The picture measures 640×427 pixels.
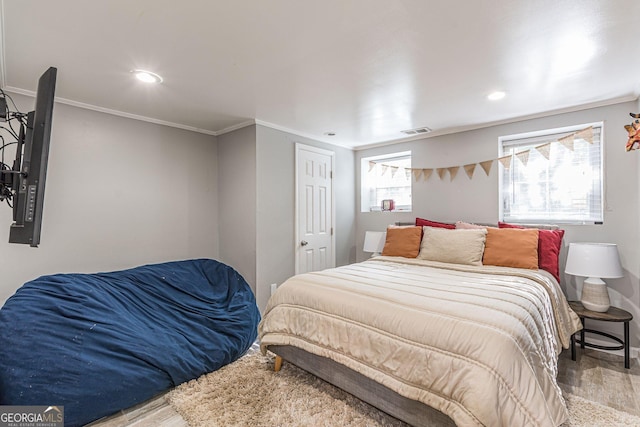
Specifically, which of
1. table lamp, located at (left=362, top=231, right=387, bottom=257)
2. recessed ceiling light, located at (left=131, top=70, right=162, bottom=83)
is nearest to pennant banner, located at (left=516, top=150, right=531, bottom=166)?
table lamp, located at (left=362, top=231, right=387, bottom=257)

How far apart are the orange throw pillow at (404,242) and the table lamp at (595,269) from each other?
1304mm

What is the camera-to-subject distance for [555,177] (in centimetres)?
312

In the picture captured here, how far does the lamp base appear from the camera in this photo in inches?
98.1

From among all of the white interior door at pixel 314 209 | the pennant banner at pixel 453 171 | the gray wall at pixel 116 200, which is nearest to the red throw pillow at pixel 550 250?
the pennant banner at pixel 453 171

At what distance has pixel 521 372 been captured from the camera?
52.2 inches

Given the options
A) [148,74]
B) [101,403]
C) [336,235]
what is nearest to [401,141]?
[336,235]

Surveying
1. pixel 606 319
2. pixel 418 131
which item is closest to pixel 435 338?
pixel 606 319

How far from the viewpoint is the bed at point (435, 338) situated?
1.31m

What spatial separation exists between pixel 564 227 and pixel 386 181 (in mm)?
2153

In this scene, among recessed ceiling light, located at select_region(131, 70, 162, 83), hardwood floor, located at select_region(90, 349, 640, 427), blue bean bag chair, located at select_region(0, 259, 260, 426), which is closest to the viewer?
blue bean bag chair, located at select_region(0, 259, 260, 426)

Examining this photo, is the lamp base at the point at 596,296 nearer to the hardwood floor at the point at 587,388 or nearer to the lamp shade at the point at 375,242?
the hardwood floor at the point at 587,388

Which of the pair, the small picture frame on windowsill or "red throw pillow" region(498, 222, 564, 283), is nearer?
"red throw pillow" region(498, 222, 564, 283)

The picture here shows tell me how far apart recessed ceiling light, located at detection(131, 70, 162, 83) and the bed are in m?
1.84

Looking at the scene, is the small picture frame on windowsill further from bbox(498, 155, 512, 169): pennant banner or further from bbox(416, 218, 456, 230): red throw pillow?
bbox(498, 155, 512, 169): pennant banner
